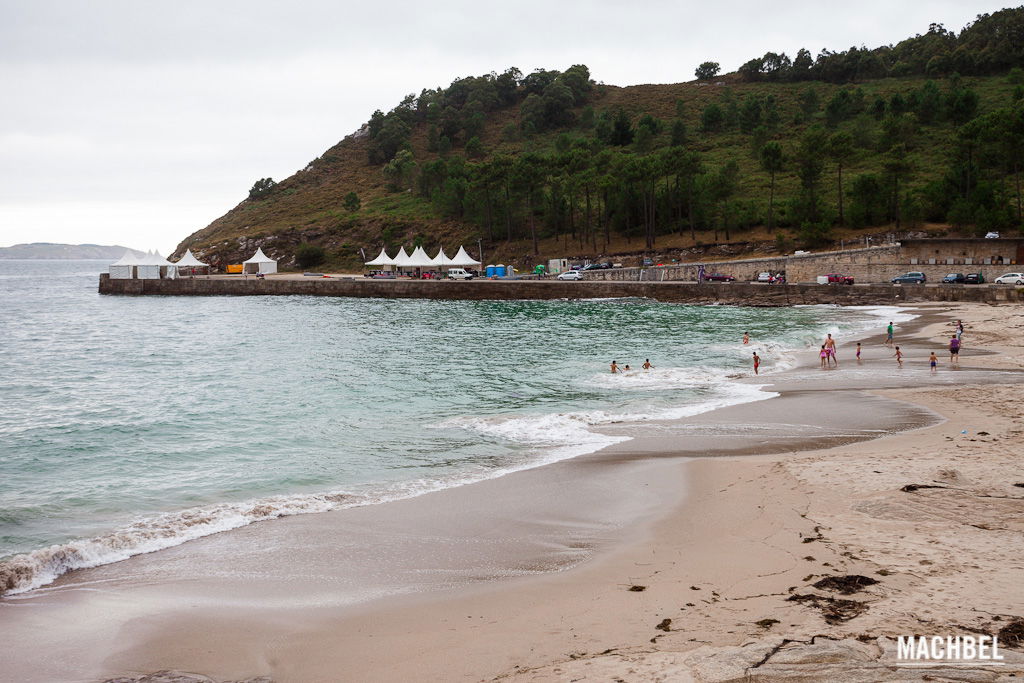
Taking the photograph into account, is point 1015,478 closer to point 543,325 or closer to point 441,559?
point 441,559

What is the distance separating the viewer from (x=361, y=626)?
30.7 feet

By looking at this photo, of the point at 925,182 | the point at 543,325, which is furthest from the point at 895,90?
the point at 543,325

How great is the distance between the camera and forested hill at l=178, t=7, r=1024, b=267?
76688 mm

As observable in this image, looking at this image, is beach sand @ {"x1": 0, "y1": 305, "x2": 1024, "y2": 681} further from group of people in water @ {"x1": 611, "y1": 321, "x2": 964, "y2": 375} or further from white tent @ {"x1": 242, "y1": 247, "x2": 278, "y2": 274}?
white tent @ {"x1": 242, "y1": 247, "x2": 278, "y2": 274}

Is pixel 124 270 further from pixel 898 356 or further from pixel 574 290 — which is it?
pixel 898 356

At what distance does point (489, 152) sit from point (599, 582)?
13980 centimetres

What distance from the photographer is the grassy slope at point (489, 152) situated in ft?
304

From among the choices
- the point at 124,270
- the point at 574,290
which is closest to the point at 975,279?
the point at 574,290

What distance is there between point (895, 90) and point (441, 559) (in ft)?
468

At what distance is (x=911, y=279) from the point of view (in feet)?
201

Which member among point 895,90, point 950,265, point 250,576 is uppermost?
point 895,90

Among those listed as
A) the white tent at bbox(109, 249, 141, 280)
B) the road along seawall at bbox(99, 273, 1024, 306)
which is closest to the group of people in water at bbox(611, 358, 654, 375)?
the road along seawall at bbox(99, 273, 1024, 306)

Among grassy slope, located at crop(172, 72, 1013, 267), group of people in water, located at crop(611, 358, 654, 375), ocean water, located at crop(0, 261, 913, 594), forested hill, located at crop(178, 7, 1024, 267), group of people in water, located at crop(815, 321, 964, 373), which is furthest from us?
grassy slope, located at crop(172, 72, 1013, 267)

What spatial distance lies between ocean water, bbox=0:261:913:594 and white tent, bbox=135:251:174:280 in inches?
1421
